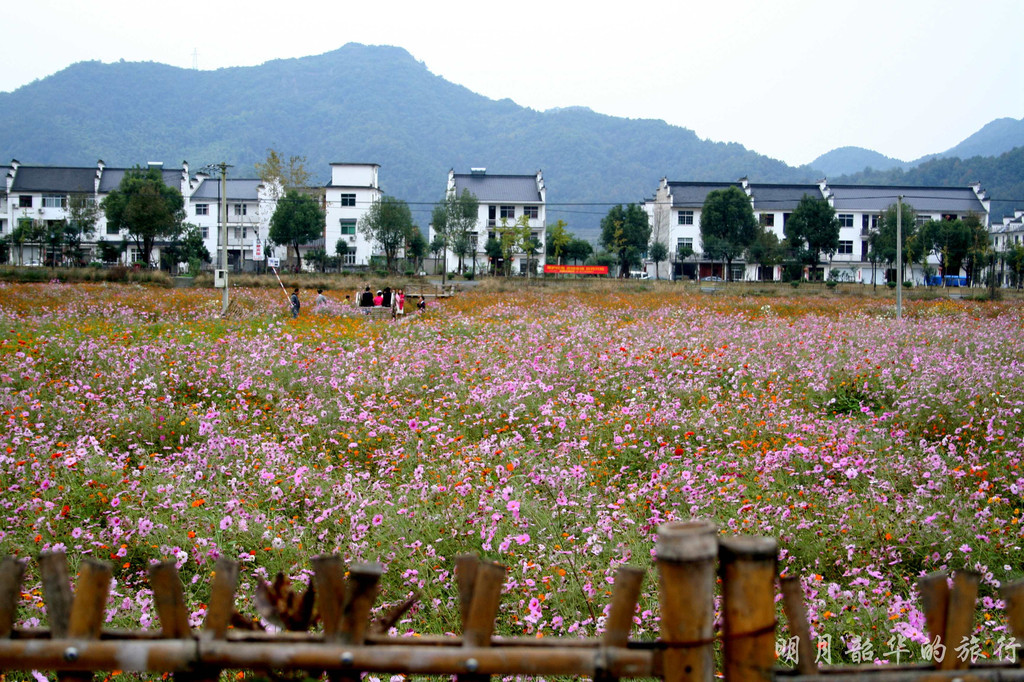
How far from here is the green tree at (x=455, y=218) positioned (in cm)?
5580

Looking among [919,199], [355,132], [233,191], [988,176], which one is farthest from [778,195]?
[355,132]

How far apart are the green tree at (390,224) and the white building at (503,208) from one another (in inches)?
262

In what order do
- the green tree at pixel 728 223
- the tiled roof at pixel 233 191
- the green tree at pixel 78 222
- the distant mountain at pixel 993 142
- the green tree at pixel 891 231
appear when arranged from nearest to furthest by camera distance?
1. the green tree at pixel 78 222
2. the green tree at pixel 891 231
3. the green tree at pixel 728 223
4. the tiled roof at pixel 233 191
5. the distant mountain at pixel 993 142

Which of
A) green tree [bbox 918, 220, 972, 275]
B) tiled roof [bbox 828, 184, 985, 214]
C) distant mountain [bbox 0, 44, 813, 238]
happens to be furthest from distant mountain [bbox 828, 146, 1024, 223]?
green tree [bbox 918, 220, 972, 275]

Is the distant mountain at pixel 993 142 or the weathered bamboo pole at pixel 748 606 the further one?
the distant mountain at pixel 993 142

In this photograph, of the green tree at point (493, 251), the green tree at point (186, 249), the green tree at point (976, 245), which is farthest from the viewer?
the green tree at point (493, 251)

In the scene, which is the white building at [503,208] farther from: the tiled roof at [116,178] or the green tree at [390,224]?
the tiled roof at [116,178]

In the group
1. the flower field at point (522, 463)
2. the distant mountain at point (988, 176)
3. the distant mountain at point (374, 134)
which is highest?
the distant mountain at point (374, 134)

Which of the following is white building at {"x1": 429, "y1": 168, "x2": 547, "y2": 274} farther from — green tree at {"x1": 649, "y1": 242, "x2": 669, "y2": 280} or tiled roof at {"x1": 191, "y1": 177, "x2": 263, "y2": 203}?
tiled roof at {"x1": 191, "y1": 177, "x2": 263, "y2": 203}

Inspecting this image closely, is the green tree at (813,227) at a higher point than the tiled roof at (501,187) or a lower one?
lower

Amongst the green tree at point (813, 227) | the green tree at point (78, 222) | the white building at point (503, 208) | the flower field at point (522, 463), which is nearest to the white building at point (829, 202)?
the green tree at point (813, 227)

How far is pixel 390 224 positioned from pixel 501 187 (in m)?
14.2

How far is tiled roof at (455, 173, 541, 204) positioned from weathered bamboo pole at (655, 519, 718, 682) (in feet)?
201

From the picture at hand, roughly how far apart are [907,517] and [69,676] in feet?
14.5
